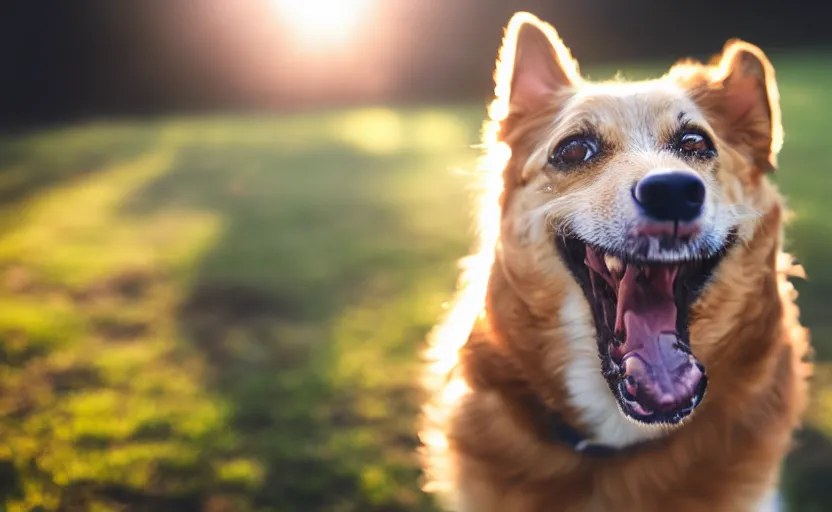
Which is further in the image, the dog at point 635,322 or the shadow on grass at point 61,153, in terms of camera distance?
the shadow on grass at point 61,153

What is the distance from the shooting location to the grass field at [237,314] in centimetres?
355

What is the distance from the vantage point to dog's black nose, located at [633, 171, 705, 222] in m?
2.18

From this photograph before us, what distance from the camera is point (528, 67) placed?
290 centimetres

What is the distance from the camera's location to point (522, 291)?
2623mm

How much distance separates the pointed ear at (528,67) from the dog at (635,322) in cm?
14

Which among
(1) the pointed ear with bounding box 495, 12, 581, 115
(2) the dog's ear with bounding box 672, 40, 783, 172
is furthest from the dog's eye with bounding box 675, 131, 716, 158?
(1) the pointed ear with bounding box 495, 12, 581, 115

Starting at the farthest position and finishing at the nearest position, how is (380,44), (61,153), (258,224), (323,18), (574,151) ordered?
(380,44) → (323,18) → (61,153) → (258,224) → (574,151)

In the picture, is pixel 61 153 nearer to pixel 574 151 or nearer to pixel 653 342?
pixel 574 151

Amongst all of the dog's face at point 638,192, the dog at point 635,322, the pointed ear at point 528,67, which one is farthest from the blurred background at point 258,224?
the dog at point 635,322

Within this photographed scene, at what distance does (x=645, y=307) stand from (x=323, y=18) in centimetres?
1016

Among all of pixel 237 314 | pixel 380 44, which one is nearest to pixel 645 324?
pixel 237 314

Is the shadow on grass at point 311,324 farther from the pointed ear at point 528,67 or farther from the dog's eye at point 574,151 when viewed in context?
the pointed ear at point 528,67

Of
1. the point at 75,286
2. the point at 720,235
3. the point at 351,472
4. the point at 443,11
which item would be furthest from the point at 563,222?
the point at 443,11

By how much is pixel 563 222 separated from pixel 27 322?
153 inches
